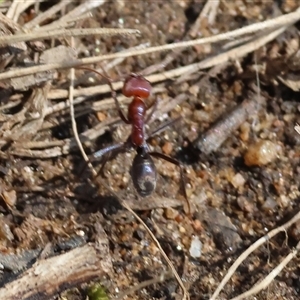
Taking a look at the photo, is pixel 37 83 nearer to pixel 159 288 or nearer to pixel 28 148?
pixel 28 148

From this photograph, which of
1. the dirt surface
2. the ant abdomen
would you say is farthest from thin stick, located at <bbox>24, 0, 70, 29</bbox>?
the ant abdomen

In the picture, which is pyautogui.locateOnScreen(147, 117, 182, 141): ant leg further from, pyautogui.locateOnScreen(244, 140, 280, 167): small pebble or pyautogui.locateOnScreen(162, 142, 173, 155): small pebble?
pyautogui.locateOnScreen(244, 140, 280, 167): small pebble

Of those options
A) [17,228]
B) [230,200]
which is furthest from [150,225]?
[17,228]

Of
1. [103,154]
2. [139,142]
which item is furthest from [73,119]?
[139,142]

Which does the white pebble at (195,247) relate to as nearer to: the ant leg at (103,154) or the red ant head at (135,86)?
the ant leg at (103,154)

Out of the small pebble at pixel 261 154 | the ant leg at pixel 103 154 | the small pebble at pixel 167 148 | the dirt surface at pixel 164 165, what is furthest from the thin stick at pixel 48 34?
the small pebble at pixel 261 154

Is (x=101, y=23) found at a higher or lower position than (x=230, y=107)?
higher

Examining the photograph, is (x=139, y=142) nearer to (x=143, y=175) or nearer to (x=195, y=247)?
(x=143, y=175)
